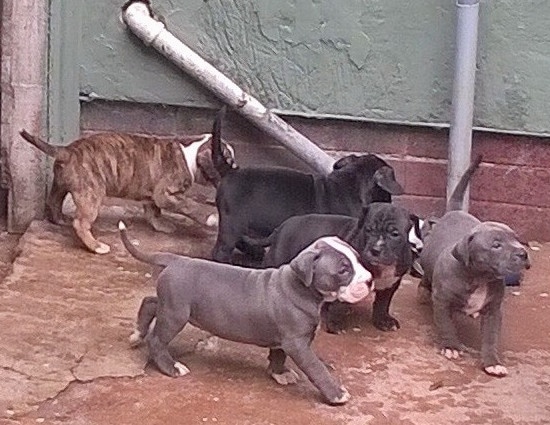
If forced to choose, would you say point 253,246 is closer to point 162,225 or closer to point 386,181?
point 386,181

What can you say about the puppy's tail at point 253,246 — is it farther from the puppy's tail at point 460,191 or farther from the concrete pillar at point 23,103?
the concrete pillar at point 23,103

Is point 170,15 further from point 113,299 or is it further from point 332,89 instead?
point 113,299

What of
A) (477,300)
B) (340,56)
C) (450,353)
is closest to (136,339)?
(450,353)

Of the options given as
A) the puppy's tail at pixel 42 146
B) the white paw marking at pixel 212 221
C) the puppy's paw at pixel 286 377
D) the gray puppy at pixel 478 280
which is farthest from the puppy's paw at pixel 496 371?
the puppy's tail at pixel 42 146

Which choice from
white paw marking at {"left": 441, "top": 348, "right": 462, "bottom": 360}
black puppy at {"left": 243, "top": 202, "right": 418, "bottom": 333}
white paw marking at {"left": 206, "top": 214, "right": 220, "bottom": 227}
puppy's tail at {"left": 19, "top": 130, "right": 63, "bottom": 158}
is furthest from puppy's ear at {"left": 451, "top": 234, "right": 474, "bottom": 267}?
puppy's tail at {"left": 19, "top": 130, "right": 63, "bottom": 158}

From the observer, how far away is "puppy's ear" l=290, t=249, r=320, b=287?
450 centimetres

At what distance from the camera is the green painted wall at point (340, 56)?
20.6ft

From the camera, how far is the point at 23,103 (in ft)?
20.9

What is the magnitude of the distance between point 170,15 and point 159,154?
763 mm

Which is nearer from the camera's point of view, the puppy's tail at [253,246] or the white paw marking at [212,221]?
the puppy's tail at [253,246]

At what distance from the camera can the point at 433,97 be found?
6398mm

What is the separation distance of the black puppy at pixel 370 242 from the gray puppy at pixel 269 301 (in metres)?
0.47

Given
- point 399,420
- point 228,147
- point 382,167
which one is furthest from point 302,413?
point 228,147

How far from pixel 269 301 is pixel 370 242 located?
0.69 meters
